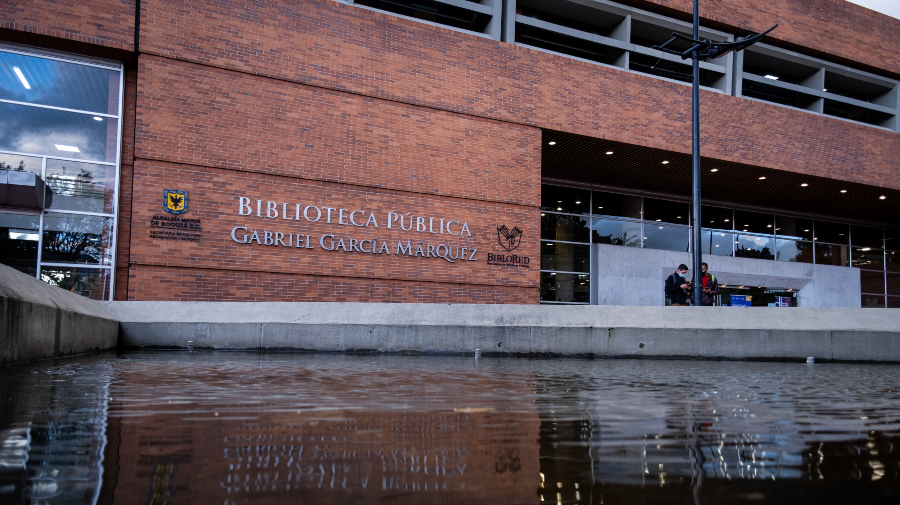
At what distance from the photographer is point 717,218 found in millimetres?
26109

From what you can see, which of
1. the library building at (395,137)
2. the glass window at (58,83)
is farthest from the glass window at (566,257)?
the glass window at (58,83)

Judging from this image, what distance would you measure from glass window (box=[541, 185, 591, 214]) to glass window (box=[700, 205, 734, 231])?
617 cm

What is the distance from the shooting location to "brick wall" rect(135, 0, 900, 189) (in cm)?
1481

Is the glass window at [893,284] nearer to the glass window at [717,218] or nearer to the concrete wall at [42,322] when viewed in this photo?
the glass window at [717,218]

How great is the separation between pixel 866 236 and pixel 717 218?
9.83 meters

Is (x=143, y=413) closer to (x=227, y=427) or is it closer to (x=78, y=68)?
(x=227, y=427)

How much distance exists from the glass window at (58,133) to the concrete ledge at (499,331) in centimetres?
679

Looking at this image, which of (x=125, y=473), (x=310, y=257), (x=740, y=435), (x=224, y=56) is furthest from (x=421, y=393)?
(x=224, y=56)

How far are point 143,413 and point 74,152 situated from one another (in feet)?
46.0

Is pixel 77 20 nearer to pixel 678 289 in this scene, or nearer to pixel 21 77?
pixel 21 77

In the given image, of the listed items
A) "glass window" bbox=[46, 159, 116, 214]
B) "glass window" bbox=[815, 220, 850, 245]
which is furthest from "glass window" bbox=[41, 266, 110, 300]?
"glass window" bbox=[815, 220, 850, 245]

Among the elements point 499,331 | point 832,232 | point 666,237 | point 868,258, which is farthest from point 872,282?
point 499,331

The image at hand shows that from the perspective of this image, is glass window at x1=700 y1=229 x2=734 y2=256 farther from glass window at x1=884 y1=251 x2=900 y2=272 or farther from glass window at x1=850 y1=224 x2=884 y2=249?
glass window at x1=884 y1=251 x2=900 y2=272

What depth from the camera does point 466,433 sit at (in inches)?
94.2
